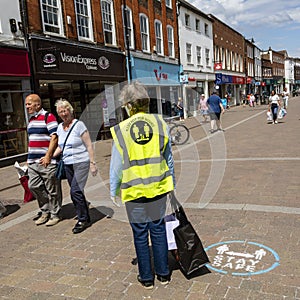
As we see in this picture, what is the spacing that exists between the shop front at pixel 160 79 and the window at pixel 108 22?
2.05 metres

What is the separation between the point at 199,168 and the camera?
7.96m

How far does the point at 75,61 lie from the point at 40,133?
964cm

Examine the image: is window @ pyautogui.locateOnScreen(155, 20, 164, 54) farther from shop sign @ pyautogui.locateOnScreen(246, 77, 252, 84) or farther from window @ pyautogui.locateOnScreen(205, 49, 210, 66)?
shop sign @ pyautogui.locateOnScreen(246, 77, 252, 84)

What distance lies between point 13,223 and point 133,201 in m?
2.91

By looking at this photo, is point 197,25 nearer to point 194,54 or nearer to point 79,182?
point 194,54

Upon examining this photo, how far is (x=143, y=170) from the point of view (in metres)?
2.82

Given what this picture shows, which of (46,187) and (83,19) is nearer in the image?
(46,187)

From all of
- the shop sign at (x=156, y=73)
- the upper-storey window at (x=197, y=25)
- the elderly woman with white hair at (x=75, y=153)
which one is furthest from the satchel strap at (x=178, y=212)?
the upper-storey window at (x=197, y=25)

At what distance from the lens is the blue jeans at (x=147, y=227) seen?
2.88 metres

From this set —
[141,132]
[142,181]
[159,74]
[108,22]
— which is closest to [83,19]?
[108,22]

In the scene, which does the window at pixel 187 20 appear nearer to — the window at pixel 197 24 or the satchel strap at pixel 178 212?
the window at pixel 197 24

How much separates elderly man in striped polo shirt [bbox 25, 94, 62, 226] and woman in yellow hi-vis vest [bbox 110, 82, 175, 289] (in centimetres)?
195

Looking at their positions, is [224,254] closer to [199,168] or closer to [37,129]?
[37,129]

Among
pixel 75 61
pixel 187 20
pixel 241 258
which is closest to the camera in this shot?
pixel 241 258
